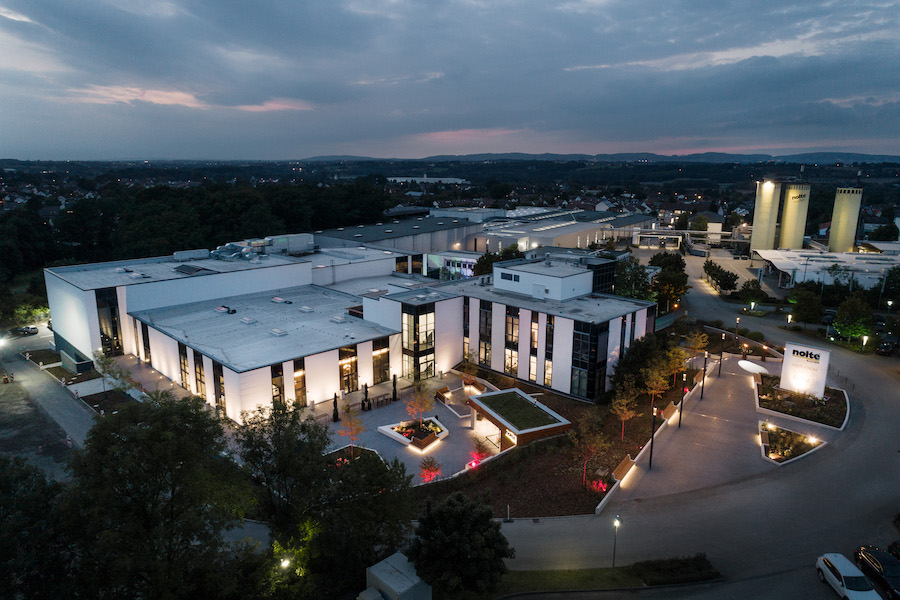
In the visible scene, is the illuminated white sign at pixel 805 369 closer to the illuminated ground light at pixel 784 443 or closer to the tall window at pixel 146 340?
the illuminated ground light at pixel 784 443

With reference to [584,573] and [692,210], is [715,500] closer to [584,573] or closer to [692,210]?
[584,573]

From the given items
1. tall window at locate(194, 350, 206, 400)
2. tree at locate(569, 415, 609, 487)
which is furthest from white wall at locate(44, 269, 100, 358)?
tree at locate(569, 415, 609, 487)

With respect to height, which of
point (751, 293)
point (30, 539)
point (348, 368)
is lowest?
point (348, 368)

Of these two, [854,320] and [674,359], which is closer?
[674,359]

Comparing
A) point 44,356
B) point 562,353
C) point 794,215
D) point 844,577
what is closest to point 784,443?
point 844,577

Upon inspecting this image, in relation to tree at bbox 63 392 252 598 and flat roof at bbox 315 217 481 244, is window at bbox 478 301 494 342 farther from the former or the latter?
flat roof at bbox 315 217 481 244

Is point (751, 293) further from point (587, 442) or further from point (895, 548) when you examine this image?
point (587, 442)

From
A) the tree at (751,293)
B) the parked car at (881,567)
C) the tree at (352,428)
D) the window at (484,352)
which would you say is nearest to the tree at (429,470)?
the tree at (352,428)
